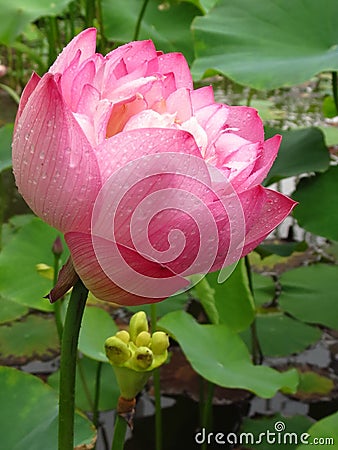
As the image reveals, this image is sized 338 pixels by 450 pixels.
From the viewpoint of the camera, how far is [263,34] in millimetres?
1100

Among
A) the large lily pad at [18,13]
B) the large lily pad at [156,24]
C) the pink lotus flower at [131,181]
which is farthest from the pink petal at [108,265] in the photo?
the large lily pad at [156,24]

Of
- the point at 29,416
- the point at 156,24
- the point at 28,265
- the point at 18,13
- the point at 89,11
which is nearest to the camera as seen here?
the point at 29,416

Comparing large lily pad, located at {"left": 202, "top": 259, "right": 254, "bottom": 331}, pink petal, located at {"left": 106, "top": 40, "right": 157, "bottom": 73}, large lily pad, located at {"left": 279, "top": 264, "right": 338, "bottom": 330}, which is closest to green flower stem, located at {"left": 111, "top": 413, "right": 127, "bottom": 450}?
pink petal, located at {"left": 106, "top": 40, "right": 157, "bottom": 73}

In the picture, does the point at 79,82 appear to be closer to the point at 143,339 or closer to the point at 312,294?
the point at 143,339

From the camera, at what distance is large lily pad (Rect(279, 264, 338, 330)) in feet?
4.03

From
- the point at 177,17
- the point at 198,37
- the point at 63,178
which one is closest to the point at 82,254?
the point at 63,178

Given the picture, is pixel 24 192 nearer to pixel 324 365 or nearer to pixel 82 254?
pixel 82 254

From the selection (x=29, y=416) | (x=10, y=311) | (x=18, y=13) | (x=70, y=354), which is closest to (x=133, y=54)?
(x=70, y=354)

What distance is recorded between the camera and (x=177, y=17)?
1833mm

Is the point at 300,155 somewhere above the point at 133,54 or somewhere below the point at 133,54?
below

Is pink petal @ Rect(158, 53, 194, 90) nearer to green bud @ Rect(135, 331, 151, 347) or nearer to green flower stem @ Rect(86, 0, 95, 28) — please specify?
green bud @ Rect(135, 331, 151, 347)

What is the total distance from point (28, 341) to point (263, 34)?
0.72 meters

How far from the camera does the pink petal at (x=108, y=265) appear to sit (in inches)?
12.1

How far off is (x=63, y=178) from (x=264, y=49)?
85 cm
